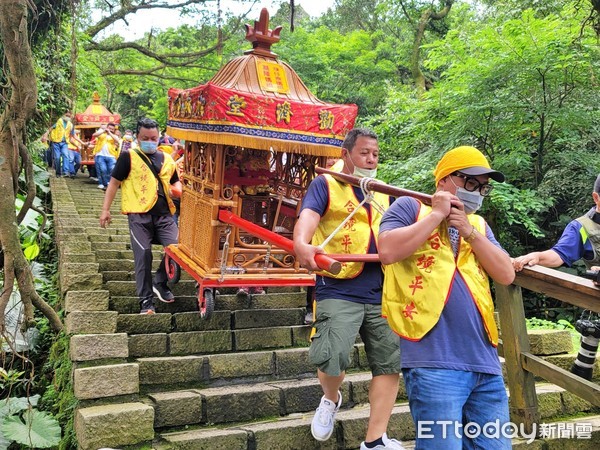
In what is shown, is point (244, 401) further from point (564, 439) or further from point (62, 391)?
point (564, 439)

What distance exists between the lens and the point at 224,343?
4.70 metres

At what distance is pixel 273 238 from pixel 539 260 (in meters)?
1.76

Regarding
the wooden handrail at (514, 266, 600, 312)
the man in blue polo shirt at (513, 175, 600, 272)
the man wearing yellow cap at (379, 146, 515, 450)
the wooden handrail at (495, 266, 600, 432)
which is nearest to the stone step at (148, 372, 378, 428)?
the wooden handrail at (495, 266, 600, 432)

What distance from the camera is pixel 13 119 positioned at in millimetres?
4113

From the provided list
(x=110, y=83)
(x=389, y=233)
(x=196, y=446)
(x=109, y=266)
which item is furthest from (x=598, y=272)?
(x=110, y=83)

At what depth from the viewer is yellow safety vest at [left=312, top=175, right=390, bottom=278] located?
3.45m

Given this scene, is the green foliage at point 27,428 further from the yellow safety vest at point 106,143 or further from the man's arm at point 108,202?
the yellow safety vest at point 106,143

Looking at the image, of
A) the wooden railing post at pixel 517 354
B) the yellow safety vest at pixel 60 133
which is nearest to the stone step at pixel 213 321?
the wooden railing post at pixel 517 354

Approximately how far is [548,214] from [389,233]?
906 cm

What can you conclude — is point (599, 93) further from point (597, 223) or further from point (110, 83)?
point (110, 83)

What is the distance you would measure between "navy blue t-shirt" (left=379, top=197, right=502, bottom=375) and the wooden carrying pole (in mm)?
374

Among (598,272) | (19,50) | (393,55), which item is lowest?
(598,272)

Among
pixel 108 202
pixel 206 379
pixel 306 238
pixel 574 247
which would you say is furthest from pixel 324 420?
pixel 108 202

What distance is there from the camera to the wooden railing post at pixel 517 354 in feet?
12.1
